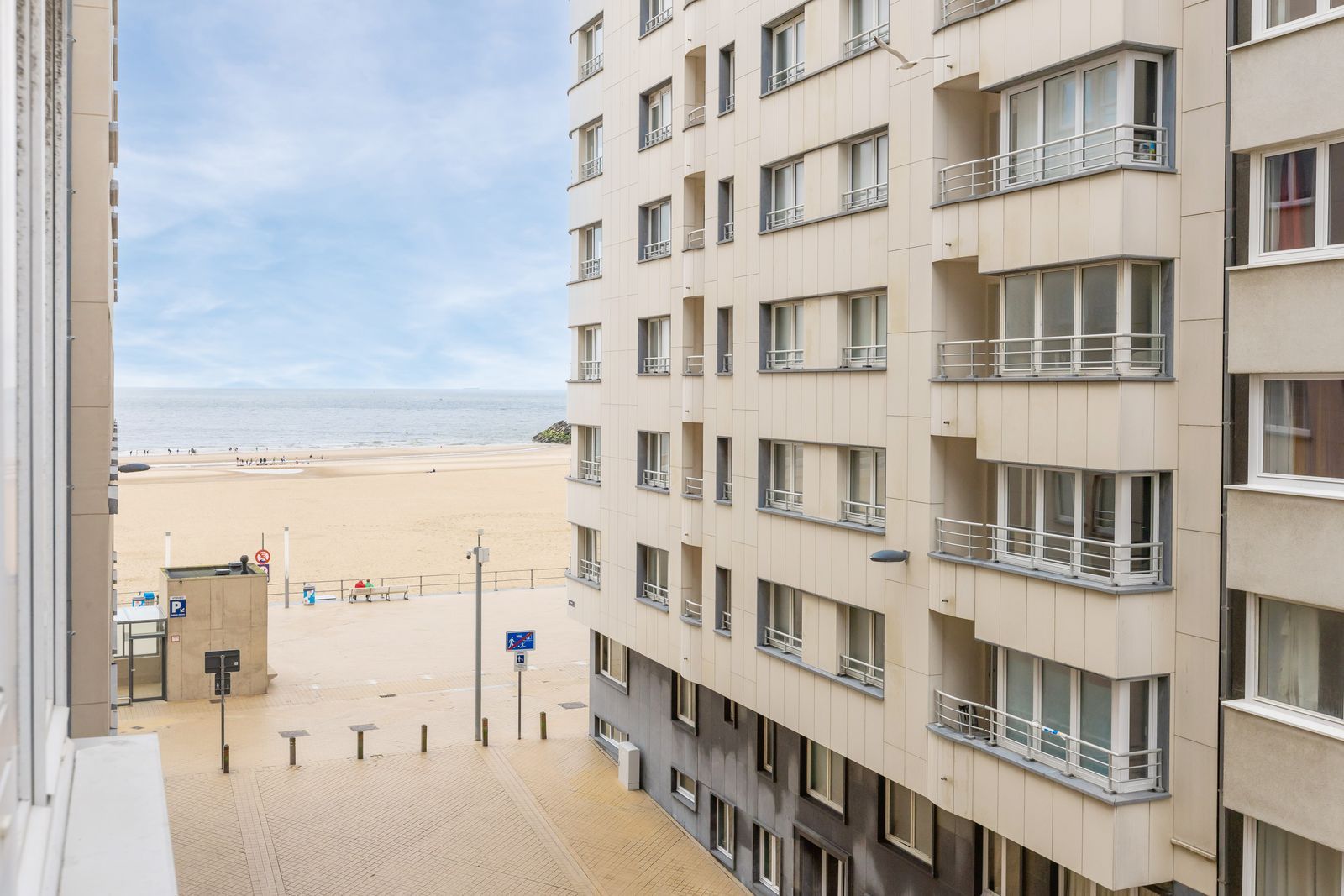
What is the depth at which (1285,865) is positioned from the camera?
43.4 ft

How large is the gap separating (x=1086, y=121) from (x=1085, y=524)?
5217mm

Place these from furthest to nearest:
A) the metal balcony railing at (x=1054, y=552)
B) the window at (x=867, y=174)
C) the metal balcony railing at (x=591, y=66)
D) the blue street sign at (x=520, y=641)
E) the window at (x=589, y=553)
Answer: the blue street sign at (x=520, y=641)
the window at (x=589, y=553)
the metal balcony railing at (x=591, y=66)
the window at (x=867, y=174)
the metal balcony railing at (x=1054, y=552)

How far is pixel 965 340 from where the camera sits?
57.0 ft

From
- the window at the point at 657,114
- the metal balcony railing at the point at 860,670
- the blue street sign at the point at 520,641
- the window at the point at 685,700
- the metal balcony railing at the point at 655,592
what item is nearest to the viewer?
the metal balcony railing at the point at 860,670

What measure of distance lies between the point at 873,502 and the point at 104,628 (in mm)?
11853

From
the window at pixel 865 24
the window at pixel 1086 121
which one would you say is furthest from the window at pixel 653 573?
the window at pixel 1086 121

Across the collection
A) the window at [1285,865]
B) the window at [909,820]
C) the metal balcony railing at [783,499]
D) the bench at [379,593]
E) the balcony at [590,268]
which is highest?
the balcony at [590,268]

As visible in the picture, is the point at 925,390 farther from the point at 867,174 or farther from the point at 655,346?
the point at 655,346

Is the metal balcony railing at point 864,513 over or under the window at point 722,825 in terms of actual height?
over

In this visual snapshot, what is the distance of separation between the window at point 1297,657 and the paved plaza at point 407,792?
44.9 feet

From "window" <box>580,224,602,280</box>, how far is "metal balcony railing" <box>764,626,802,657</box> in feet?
40.7

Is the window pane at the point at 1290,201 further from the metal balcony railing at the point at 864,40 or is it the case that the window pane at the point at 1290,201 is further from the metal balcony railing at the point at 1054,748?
the metal balcony railing at the point at 864,40

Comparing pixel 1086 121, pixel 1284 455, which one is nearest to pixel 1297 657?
pixel 1284 455

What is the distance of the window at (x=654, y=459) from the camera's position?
Answer: 1066 inches
